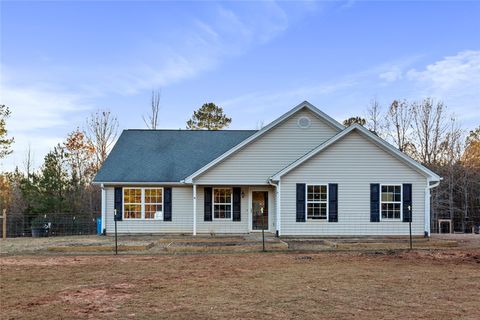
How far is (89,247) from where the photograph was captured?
51.1ft

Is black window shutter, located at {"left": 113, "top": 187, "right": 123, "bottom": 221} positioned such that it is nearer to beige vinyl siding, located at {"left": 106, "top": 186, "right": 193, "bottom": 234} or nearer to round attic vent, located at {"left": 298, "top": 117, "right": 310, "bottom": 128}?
beige vinyl siding, located at {"left": 106, "top": 186, "right": 193, "bottom": 234}

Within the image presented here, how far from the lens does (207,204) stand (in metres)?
21.0

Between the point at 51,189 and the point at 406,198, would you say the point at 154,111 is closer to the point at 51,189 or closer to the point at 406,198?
the point at 51,189

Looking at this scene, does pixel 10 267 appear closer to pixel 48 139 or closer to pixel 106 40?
pixel 106 40

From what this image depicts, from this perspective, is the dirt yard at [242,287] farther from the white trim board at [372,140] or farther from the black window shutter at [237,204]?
the black window shutter at [237,204]

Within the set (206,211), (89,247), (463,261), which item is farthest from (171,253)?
(463,261)

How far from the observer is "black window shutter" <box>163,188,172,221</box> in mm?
20859

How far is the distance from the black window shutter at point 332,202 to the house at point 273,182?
0.04 meters

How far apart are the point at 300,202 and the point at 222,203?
3878 millimetres

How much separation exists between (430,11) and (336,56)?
5532 mm

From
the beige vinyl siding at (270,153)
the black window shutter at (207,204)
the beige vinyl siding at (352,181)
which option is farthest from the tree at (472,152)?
the black window shutter at (207,204)

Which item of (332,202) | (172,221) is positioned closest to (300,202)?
(332,202)

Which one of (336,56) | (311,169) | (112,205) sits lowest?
(112,205)

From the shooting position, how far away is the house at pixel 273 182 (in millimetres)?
19125
